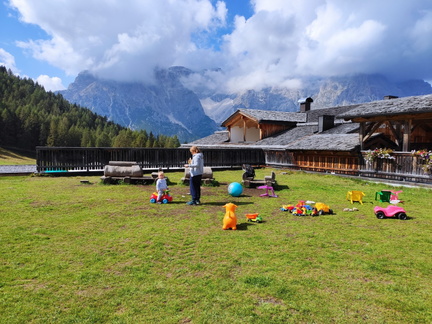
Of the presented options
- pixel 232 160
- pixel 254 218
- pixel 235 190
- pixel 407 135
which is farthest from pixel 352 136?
pixel 254 218

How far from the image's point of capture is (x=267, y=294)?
14.1ft

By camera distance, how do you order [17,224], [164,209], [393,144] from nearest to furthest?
[17,224] → [164,209] → [393,144]

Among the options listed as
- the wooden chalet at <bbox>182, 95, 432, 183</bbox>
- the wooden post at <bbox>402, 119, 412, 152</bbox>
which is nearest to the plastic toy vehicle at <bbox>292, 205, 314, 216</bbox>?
the wooden chalet at <bbox>182, 95, 432, 183</bbox>

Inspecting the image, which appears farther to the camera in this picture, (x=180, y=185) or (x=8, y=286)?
(x=180, y=185)

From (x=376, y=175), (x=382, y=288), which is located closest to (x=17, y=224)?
(x=382, y=288)

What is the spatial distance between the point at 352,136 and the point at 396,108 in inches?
206

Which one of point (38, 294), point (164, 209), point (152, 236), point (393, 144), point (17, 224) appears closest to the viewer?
point (38, 294)

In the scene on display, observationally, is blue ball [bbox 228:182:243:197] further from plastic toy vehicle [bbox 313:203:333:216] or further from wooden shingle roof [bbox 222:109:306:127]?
wooden shingle roof [bbox 222:109:306:127]

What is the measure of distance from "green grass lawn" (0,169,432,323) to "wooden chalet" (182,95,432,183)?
30.1ft

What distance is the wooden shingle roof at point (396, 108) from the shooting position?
1557 centimetres

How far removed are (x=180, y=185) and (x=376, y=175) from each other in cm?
1237

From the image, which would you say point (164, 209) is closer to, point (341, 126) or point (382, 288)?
point (382, 288)

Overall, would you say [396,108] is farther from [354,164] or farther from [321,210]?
[321,210]

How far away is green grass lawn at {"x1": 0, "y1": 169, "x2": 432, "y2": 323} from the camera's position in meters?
3.87
